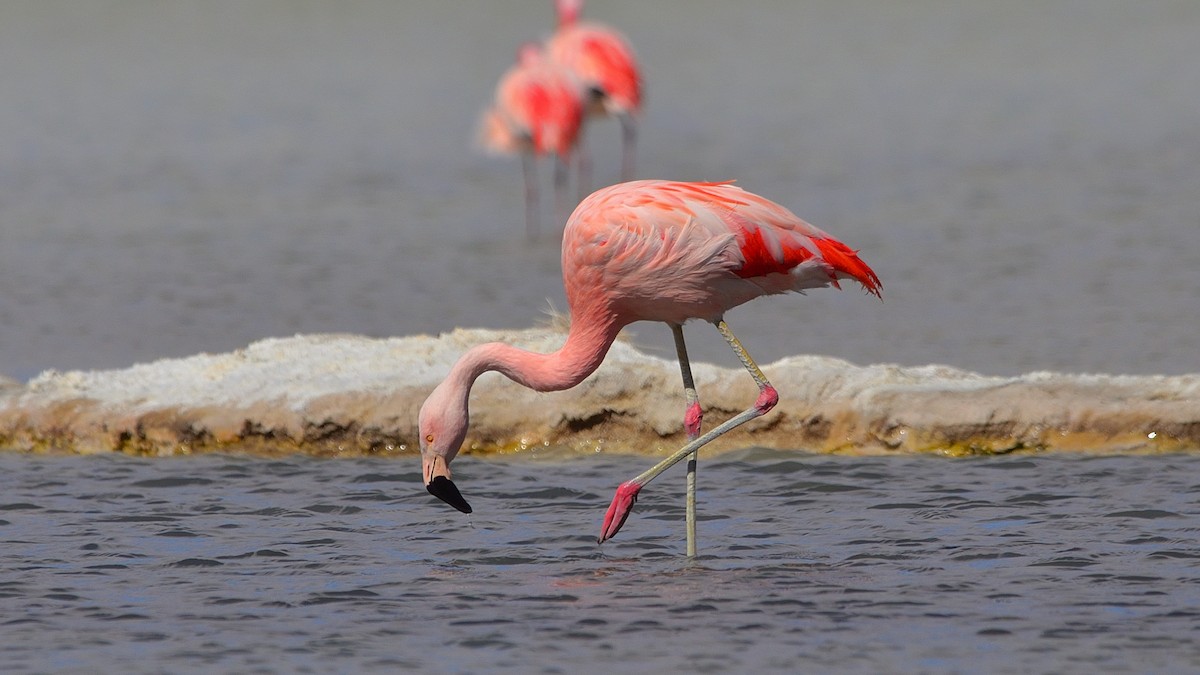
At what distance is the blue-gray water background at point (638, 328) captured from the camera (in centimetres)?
499

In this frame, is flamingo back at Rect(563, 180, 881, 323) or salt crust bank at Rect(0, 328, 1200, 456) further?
salt crust bank at Rect(0, 328, 1200, 456)

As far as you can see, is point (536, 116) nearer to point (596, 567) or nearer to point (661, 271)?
point (661, 271)

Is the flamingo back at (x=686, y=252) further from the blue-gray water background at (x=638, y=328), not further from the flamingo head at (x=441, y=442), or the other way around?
the blue-gray water background at (x=638, y=328)

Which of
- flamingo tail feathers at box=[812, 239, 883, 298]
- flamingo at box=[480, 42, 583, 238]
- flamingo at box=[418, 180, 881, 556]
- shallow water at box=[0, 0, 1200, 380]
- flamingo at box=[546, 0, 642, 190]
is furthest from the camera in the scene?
flamingo at box=[546, 0, 642, 190]

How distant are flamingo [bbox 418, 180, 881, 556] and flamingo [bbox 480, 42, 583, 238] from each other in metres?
8.19

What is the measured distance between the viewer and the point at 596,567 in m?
5.67

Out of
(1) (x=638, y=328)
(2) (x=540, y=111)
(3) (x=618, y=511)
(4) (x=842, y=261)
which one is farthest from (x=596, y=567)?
→ (2) (x=540, y=111)

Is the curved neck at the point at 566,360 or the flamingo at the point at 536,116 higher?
the flamingo at the point at 536,116

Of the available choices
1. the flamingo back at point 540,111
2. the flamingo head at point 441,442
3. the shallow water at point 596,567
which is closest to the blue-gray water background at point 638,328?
the shallow water at point 596,567

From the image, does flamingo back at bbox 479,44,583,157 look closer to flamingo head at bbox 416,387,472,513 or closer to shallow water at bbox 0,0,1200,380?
shallow water at bbox 0,0,1200,380

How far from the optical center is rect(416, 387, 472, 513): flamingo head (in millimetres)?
5613

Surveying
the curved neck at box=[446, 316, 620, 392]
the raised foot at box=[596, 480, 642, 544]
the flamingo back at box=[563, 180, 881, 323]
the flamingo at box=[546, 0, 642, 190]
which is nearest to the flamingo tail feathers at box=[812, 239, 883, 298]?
the flamingo back at box=[563, 180, 881, 323]

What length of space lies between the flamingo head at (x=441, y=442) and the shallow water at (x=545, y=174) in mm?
3792

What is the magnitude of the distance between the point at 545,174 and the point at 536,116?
173 inches
